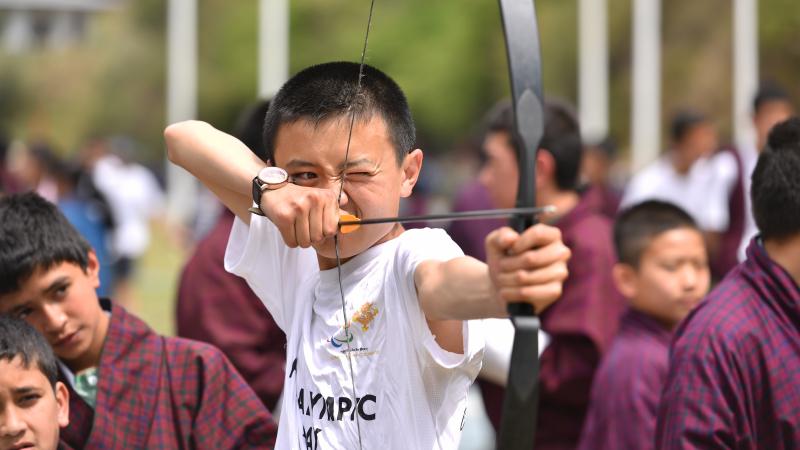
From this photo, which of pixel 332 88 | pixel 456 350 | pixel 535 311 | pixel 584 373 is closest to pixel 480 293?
pixel 535 311

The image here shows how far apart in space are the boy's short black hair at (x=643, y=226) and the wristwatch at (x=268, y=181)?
7.19 ft

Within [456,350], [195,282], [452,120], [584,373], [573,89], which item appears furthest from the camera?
[452,120]

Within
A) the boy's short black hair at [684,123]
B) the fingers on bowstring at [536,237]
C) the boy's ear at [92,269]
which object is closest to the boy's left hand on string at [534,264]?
the fingers on bowstring at [536,237]

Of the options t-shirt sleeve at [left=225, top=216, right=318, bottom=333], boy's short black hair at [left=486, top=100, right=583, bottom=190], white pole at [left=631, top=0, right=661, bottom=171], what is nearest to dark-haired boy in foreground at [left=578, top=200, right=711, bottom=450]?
boy's short black hair at [left=486, top=100, right=583, bottom=190]

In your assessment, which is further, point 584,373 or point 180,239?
point 180,239

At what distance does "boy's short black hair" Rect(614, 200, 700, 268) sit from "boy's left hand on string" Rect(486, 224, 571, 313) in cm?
251

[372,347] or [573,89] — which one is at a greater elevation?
[573,89]

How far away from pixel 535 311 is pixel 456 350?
455 mm

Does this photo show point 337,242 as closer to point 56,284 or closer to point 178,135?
point 178,135

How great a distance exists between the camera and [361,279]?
2.48 m

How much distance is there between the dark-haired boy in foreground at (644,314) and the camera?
389cm

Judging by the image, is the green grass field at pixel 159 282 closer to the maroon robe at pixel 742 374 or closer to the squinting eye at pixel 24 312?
the squinting eye at pixel 24 312

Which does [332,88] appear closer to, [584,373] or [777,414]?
[777,414]

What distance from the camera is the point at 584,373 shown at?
14.6ft
